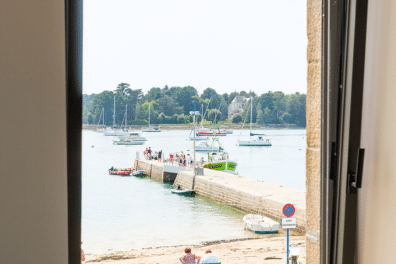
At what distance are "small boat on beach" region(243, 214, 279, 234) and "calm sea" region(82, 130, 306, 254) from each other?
8 cm

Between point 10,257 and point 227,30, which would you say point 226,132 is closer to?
point 227,30

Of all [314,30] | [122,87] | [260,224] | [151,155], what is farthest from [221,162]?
[314,30]

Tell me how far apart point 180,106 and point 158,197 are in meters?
0.99

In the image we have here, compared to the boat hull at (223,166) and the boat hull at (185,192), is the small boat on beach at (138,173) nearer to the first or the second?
the boat hull at (185,192)

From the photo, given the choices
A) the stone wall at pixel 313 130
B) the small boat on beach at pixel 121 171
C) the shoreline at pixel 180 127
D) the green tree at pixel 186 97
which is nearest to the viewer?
the stone wall at pixel 313 130

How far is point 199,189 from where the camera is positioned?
2754mm

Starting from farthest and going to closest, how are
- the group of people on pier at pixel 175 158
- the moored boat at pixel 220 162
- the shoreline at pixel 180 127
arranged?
the moored boat at pixel 220 162 → the group of people on pier at pixel 175 158 → the shoreline at pixel 180 127

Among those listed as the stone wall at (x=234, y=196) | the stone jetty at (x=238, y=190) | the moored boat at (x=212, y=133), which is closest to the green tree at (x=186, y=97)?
the moored boat at (x=212, y=133)

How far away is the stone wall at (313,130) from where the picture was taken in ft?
3.89

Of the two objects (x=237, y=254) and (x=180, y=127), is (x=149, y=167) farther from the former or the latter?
(x=237, y=254)

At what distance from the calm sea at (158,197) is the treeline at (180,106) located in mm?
99

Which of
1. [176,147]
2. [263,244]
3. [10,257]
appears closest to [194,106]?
[176,147]

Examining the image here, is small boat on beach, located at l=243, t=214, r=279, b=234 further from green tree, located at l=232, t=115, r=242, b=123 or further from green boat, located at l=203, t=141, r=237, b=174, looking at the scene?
green tree, located at l=232, t=115, r=242, b=123

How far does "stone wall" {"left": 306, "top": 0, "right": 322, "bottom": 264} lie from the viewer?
1.19 m
